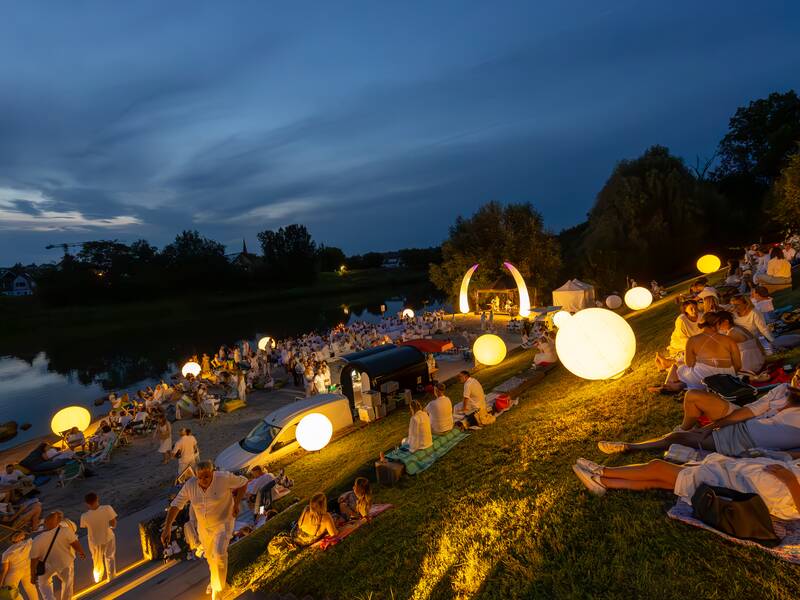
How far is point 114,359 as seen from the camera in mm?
41125

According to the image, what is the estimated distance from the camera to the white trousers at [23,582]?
18.3 feet

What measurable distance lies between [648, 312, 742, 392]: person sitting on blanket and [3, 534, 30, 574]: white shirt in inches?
363

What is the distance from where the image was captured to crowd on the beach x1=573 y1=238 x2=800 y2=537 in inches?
138

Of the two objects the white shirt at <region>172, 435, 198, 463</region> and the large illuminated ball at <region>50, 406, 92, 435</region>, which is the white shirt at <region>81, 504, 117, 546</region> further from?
the large illuminated ball at <region>50, 406, 92, 435</region>

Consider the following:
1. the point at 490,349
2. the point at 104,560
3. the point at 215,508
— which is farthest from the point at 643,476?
the point at 490,349

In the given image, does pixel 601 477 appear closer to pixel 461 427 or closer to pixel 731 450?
pixel 731 450

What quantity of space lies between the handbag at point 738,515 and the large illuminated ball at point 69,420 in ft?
57.5

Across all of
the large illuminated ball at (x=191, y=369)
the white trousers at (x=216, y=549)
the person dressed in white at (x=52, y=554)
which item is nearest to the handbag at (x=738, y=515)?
the white trousers at (x=216, y=549)

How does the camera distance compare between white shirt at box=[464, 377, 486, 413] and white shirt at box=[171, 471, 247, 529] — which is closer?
white shirt at box=[171, 471, 247, 529]

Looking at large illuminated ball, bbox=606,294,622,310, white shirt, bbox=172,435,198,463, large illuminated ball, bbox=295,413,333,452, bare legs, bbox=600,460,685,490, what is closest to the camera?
bare legs, bbox=600,460,685,490

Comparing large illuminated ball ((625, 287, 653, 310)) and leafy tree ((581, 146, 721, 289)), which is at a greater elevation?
leafy tree ((581, 146, 721, 289))

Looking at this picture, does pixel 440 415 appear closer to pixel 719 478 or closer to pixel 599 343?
pixel 599 343

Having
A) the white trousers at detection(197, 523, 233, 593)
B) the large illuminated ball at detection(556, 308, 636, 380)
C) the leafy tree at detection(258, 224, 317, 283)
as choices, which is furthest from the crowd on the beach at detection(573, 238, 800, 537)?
the leafy tree at detection(258, 224, 317, 283)

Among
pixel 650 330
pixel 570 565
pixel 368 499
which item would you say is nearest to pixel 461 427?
pixel 368 499
